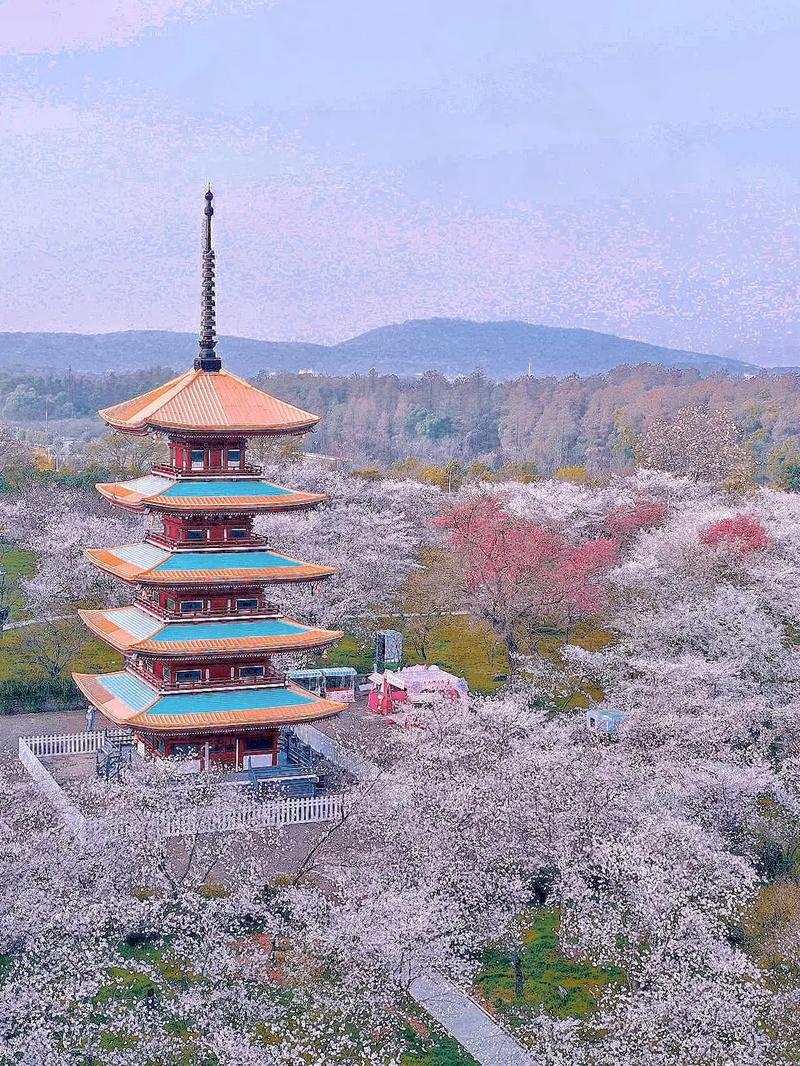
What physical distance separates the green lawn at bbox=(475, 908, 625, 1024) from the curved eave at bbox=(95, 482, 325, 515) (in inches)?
490

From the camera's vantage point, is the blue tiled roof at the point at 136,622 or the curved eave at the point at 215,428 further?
the blue tiled roof at the point at 136,622

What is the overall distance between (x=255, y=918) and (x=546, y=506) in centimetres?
3751

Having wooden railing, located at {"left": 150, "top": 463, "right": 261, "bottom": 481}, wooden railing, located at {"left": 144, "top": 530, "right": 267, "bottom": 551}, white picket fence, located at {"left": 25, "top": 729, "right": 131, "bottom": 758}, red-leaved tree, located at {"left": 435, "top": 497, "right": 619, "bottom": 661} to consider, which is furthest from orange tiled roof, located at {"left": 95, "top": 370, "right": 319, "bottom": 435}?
red-leaved tree, located at {"left": 435, "top": 497, "right": 619, "bottom": 661}

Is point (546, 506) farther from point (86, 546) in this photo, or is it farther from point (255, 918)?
point (255, 918)

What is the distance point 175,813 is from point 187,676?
670 cm

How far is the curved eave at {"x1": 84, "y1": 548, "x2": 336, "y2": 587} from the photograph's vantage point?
103ft

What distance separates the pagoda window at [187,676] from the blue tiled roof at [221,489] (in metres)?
4.71

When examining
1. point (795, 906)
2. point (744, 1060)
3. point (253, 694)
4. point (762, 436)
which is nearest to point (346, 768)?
point (253, 694)

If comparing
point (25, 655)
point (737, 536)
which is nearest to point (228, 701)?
point (25, 655)

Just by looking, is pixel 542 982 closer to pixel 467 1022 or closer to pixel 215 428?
pixel 467 1022

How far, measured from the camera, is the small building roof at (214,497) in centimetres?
3170

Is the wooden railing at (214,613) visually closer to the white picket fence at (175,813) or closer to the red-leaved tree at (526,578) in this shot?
the white picket fence at (175,813)

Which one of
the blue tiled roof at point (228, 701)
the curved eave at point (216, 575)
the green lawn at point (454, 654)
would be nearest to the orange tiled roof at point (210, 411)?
the curved eave at point (216, 575)

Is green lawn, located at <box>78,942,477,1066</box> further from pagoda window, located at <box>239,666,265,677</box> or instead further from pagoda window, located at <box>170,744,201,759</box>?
pagoda window, located at <box>239,666,265,677</box>
